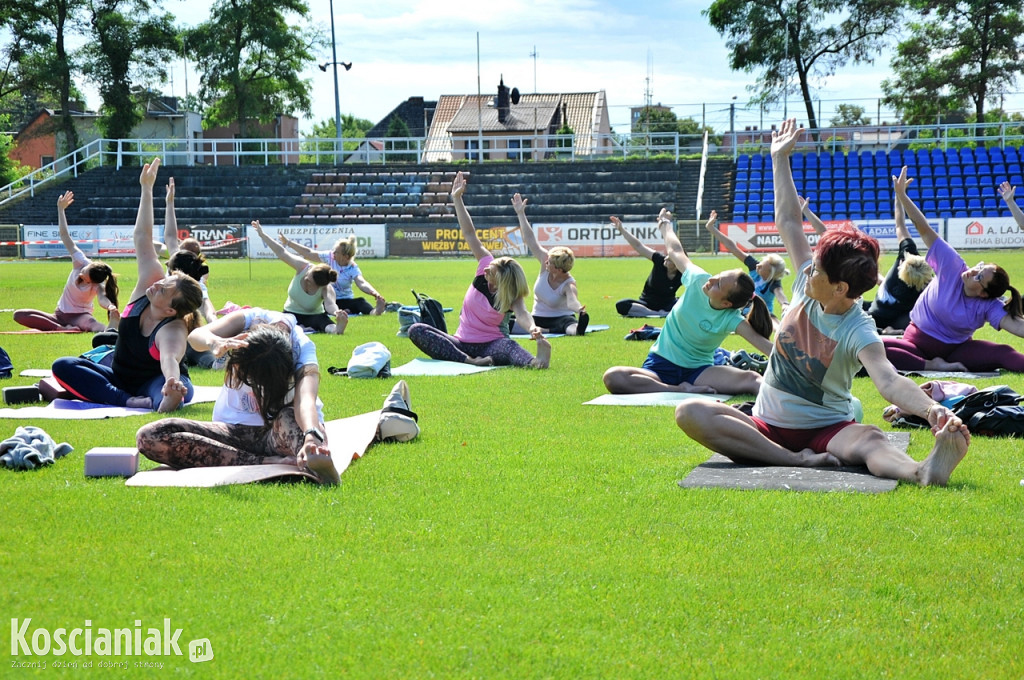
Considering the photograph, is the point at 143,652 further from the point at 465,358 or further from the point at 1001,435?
the point at 465,358

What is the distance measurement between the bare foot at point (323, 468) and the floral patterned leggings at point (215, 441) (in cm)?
39

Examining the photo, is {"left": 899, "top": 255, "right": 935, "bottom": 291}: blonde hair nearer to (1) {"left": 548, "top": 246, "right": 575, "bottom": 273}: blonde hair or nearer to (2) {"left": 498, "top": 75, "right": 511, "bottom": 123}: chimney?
(1) {"left": 548, "top": 246, "right": 575, "bottom": 273}: blonde hair

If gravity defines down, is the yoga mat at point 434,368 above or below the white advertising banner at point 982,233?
below

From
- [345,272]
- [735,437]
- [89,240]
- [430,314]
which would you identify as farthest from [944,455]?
[89,240]

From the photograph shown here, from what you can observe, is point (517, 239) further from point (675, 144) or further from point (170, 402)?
point (170, 402)

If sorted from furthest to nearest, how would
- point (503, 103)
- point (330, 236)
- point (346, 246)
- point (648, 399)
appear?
point (503, 103) → point (330, 236) → point (346, 246) → point (648, 399)

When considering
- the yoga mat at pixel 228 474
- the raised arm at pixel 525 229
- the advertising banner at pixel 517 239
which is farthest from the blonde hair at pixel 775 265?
the advertising banner at pixel 517 239

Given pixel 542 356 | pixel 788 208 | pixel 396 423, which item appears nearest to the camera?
pixel 788 208

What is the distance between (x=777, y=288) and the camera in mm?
13992

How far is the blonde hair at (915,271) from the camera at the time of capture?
11.1 m

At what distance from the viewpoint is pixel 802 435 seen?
6.01 m

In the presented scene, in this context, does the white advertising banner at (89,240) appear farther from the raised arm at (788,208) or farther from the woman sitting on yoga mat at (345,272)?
the raised arm at (788,208)

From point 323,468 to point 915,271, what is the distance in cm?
768

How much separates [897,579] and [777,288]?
399 inches
